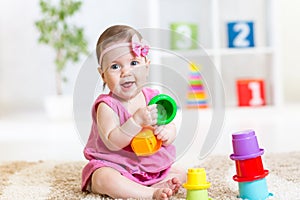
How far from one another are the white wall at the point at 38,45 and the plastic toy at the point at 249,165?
2.25 metres

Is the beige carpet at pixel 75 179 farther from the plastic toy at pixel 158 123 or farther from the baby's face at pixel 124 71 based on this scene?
the baby's face at pixel 124 71

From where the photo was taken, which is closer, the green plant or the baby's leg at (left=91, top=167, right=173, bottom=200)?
the baby's leg at (left=91, top=167, right=173, bottom=200)

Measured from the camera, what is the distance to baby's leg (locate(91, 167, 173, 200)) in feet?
3.80

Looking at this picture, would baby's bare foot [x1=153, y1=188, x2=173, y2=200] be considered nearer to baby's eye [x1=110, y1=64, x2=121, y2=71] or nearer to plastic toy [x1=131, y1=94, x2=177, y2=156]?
plastic toy [x1=131, y1=94, x2=177, y2=156]

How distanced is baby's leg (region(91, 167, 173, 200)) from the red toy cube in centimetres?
182

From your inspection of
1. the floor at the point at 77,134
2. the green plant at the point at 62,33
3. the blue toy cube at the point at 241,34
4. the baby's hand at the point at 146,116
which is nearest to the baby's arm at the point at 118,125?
the baby's hand at the point at 146,116

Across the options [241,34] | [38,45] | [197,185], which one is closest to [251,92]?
[241,34]

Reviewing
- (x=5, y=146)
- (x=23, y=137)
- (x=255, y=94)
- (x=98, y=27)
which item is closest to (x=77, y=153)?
(x=5, y=146)

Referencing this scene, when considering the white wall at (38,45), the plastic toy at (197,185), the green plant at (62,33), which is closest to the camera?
the plastic toy at (197,185)

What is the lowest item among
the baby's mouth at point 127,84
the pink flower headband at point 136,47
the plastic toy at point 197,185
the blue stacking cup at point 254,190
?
the blue stacking cup at point 254,190

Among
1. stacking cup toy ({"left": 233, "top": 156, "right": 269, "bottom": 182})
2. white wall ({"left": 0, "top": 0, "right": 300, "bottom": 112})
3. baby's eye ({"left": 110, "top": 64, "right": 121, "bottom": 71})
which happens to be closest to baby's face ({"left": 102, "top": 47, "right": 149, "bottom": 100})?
baby's eye ({"left": 110, "top": 64, "right": 121, "bottom": 71})

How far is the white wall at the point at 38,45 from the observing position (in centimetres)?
335

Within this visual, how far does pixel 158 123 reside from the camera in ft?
3.84

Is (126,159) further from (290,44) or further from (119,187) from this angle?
(290,44)
